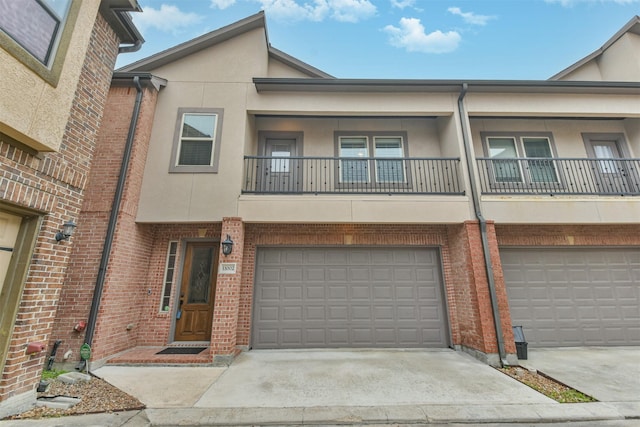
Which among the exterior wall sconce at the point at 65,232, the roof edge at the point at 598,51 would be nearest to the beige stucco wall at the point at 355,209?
the exterior wall sconce at the point at 65,232

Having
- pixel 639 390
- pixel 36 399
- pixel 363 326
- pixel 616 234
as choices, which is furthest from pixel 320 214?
pixel 616 234

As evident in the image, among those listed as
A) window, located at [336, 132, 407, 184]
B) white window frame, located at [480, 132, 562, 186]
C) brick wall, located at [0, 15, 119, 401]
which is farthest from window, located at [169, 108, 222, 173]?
white window frame, located at [480, 132, 562, 186]

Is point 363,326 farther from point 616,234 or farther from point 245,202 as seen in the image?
point 616,234

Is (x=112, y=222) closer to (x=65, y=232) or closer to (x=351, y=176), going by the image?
(x=65, y=232)

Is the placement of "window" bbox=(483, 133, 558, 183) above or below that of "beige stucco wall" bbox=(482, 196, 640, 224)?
above

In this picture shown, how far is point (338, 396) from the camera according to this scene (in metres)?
3.71

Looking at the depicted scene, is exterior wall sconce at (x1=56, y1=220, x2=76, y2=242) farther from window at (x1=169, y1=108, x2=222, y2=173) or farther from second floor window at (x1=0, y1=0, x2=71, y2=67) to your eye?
window at (x1=169, y1=108, x2=222, y2=173)

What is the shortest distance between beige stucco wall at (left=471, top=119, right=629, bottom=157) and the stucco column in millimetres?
7035

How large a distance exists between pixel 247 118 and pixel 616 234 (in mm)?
10004

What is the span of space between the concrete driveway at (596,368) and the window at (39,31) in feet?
27.9

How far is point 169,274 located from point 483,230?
Answer: 24.6 ft

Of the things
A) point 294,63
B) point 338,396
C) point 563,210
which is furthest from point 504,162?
point 338,396

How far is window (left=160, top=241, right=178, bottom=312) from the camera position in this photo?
20.3ft

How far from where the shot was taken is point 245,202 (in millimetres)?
5820
